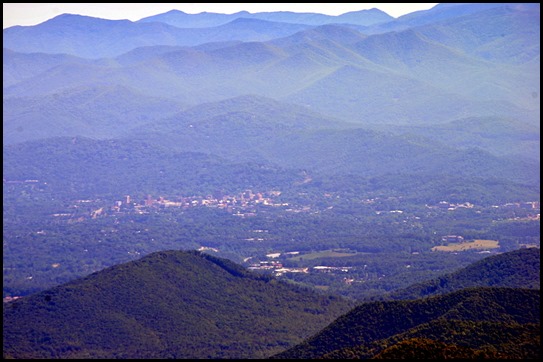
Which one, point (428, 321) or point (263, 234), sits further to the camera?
point (263, 234)

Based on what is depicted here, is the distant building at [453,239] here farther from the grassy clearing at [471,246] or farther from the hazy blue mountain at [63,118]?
the hazy blue mountain at [63,118]

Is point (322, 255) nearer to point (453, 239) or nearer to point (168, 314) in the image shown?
point (453, 239)

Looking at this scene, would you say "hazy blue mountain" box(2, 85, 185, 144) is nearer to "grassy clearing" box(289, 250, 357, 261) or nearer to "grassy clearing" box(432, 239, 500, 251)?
"grassy clearing" box(289, 250, 357, 261)

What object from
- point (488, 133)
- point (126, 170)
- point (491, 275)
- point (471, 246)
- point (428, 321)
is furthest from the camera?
point (488, 133)


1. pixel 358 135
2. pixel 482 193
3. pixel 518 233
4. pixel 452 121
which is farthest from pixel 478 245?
pixel 452 121

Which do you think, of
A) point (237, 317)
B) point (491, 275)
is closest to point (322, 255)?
point (491, 275)

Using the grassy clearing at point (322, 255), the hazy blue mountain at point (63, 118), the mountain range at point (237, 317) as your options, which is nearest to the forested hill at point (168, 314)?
the mountain range at point (237, 317)

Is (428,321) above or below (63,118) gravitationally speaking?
above
